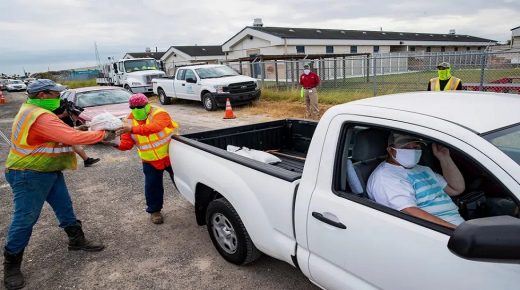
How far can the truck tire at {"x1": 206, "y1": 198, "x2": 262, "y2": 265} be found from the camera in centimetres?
315

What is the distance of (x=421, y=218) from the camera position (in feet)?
6.22

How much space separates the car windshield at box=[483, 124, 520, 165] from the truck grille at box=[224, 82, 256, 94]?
12403 millimetres

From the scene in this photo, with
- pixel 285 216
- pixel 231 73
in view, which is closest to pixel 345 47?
pixel 231 73

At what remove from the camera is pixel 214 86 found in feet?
45.7

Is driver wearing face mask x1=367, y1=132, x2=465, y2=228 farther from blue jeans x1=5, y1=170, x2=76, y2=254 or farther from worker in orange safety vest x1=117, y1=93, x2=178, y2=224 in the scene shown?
blue jeans x1=5, y1=170, x2=76, y2=254

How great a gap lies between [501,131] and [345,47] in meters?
34.8

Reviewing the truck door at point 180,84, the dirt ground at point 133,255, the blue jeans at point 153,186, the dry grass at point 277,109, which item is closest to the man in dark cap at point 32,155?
the dirt ground at point 133,255

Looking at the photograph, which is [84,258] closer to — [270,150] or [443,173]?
[270,150]

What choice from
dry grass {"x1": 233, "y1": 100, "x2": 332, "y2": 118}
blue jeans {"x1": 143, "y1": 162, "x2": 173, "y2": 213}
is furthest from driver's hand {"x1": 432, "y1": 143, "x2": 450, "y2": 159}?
dry grass {"x1": 233, "y1": 100, "x2": 332, "y2": 118}

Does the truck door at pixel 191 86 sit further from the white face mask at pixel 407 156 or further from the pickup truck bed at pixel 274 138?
the white face mask at pixel 407 156

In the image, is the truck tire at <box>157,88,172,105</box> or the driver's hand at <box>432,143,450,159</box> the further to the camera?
the truck tire at <box>157,88,172,105</box>

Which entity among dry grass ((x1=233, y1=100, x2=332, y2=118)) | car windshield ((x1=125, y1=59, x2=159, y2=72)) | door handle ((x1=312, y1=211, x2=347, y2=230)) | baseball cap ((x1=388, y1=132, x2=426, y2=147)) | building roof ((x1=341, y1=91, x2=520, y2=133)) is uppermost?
car windshield ((x1=125, y1=59, x2=159, y2=72))

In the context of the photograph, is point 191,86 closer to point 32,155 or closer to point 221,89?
point 221,89

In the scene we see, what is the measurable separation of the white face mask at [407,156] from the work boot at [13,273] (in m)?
3.44
